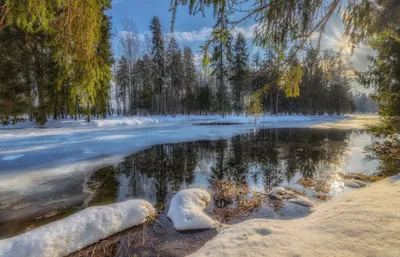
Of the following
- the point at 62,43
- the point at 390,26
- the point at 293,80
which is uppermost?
the point at 390,26

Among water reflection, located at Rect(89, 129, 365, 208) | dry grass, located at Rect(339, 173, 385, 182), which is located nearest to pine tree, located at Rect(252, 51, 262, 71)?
water reflection, located at Rect(89, 129, 365, 208)

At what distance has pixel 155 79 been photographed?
3334 cm

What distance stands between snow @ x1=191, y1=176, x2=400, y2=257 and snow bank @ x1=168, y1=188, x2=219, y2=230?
436 mm

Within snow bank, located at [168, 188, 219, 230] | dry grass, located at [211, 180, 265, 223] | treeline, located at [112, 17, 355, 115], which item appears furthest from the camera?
treeline, located at [112, 17, 355, 115]

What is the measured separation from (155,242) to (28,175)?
574 centimetres

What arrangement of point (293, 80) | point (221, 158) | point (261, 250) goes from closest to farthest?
point (261, 250)
point (293, 80)
point (221, 158)

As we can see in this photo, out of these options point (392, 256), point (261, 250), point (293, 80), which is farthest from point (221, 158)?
point (392, 256)

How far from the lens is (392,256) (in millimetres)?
1897

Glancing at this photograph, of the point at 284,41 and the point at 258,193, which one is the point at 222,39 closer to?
the point at 284,41

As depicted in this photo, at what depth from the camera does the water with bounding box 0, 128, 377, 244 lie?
4.08 meters

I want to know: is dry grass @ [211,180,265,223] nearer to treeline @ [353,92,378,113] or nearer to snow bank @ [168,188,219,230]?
snow bank @ [168,188,219,230]

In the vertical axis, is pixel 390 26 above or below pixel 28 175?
above

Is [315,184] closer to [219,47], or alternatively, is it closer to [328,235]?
[328,235]

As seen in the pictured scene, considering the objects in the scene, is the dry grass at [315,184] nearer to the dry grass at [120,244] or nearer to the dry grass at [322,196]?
the dry grass at [322,196]
